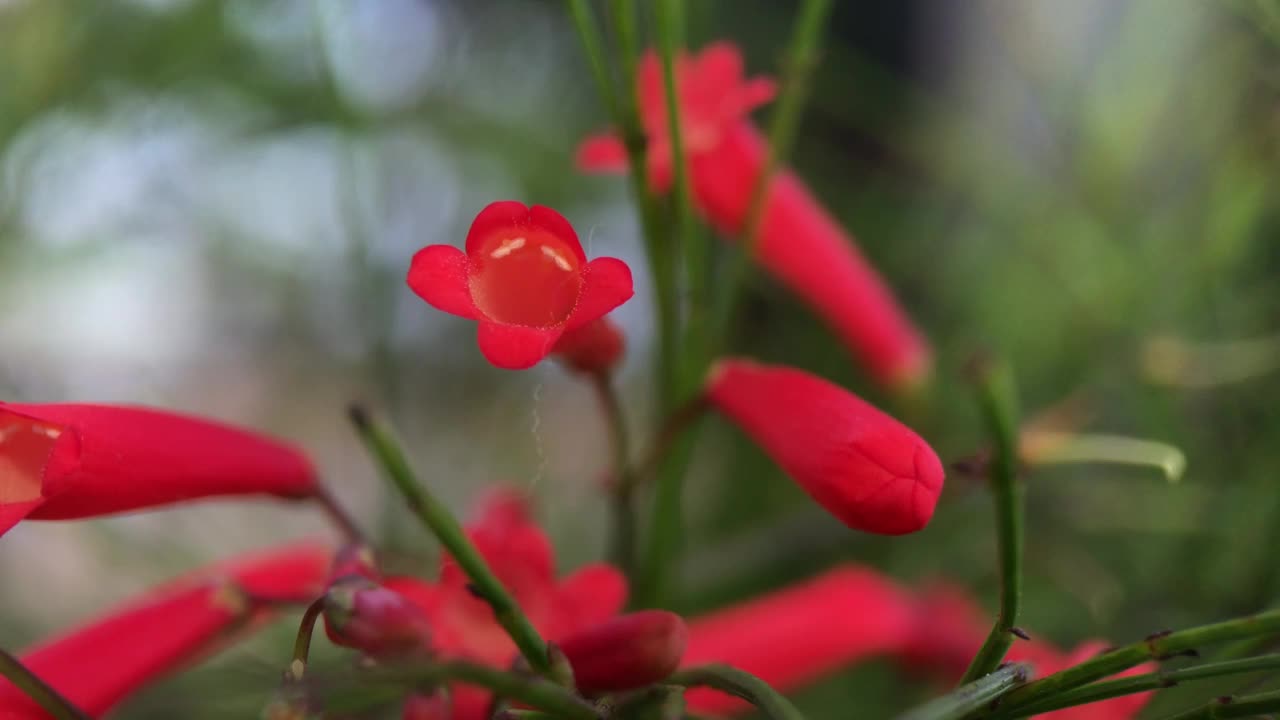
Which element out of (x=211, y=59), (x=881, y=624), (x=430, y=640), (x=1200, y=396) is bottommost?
(x=430, y=640)

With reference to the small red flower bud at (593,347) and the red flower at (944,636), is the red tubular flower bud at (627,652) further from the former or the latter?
the red flower at (944,636)

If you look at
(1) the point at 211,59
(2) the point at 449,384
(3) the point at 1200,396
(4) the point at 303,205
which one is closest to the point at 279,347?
(2) the point at 449,384

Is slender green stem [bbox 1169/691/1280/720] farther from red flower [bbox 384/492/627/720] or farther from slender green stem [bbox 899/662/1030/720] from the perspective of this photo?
red flower [bbox 384/492/627/720]

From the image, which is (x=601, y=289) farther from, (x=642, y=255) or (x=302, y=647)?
(x=642, y=255)

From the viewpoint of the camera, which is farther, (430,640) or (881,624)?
(881,624)

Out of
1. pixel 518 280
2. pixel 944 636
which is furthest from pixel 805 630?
pixel 518 280

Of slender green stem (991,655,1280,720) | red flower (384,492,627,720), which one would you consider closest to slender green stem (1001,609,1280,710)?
slender green stem (991,655,1280,720)

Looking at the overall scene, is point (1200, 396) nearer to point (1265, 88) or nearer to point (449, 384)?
point (1265, 88)
